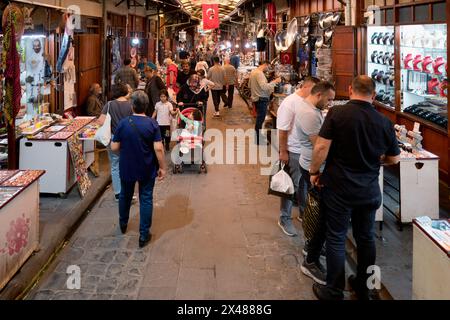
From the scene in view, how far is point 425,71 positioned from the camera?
7777mm

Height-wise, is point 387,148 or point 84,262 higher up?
point 387,148

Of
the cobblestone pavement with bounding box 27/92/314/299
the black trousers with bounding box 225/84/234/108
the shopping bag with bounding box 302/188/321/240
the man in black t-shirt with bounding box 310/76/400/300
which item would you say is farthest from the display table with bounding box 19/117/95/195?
the black trousers with bounding box 225/84/234/108

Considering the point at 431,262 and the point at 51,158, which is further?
the point at 51,158

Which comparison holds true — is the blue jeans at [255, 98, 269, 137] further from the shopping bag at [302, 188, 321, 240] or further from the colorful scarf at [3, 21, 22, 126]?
the shopping bag at [302, 188, 321, 240]

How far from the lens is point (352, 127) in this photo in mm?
3654

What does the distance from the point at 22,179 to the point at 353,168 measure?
325cm

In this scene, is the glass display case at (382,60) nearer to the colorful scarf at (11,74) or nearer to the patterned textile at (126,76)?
the patterned textile at (126,76)

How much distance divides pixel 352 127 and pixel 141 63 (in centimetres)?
1305

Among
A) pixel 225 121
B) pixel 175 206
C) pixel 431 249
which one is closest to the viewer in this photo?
pixel 431 249

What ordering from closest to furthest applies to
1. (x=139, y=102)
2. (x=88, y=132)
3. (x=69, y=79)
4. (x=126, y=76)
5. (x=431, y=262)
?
(x=431, y=262) < (x=139, y=102) < (x=88, y=132) < (x=69, y=79) < (x=126, y=76)

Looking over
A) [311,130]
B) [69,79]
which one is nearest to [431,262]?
[311,130]

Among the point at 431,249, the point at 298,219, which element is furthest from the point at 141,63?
Answer: the point at 431,249

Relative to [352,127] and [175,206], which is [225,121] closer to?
[175,206]

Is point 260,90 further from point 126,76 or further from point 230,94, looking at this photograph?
point 230,94
